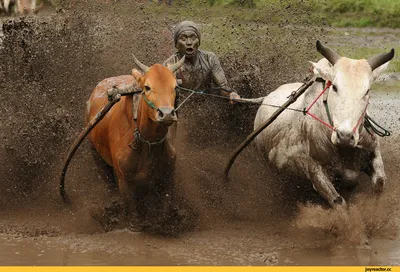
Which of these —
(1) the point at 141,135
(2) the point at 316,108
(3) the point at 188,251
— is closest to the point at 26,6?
(1) the point at 141,135

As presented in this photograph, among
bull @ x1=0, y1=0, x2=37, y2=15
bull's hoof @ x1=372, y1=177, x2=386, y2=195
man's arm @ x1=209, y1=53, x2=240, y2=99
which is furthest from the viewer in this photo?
bull @ x1=0, y1=0, x2=37, y2=15

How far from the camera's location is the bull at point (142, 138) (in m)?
8.70

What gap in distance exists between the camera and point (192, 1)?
2272cm

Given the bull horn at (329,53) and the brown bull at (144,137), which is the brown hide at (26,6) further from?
the bull horn at (329,53)

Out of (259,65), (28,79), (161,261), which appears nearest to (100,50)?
(28,79)

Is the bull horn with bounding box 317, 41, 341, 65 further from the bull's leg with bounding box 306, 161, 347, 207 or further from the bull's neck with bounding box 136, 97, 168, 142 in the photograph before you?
the bull's neck with bounding box 136, 97, 168, 142

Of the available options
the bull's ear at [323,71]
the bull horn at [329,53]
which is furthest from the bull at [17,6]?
the bull horn at [329,53]

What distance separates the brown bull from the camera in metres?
8.68

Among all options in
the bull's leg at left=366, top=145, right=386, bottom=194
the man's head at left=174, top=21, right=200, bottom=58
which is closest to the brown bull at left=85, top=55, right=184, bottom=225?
the man's head at left=174, top=21, right=200, bottom=58

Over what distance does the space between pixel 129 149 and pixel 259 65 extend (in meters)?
3.29

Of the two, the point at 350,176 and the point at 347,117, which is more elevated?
the point at 347,117

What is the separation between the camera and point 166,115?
841cm

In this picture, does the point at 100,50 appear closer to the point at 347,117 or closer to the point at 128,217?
the point at 128,217

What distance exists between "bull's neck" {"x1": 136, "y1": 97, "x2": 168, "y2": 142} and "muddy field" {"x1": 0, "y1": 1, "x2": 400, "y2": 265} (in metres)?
0.97
